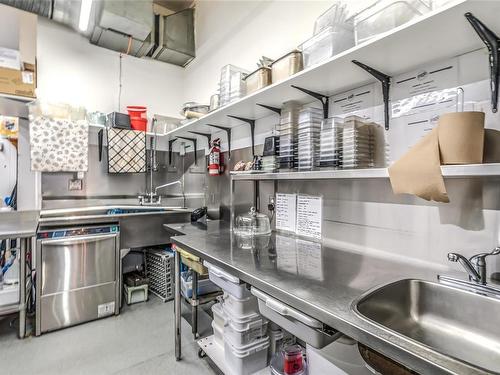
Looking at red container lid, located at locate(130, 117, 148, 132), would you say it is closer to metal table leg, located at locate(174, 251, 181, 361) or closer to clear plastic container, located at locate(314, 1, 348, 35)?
metal table leg, located at locate(174, 251, 181, 361)

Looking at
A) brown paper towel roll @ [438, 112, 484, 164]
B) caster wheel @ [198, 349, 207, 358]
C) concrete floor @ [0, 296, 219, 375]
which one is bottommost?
concrete floor @ [0, 296, 219, 375]

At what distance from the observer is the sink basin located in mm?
902

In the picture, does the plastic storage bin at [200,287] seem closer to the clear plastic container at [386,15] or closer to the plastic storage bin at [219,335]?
the plastic storage bin at [219,335]

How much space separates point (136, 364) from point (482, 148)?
247 centimetres

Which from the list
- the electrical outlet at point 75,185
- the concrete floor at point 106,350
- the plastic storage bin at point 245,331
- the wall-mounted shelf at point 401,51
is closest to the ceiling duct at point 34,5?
the electrical outlet at point 75,185

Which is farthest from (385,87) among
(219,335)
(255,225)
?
(219,335)

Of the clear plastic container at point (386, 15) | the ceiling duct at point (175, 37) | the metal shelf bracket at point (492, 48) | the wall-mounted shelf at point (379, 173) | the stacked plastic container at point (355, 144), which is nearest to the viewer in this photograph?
the wall-mounted shelf at point (379, 173)

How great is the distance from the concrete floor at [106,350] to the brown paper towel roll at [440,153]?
1873mm

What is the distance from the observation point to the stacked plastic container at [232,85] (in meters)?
2.19

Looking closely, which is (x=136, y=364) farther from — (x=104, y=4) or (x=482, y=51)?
(x=104, y=4)

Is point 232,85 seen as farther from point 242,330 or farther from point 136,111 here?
point 136,111

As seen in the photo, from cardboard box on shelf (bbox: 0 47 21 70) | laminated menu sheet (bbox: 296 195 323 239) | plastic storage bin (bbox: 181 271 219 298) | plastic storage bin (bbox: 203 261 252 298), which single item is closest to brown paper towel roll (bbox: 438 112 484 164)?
laminated menu sheet (bbox: 296 195 323 239)

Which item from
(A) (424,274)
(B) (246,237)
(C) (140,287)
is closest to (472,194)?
(A) (424,274)

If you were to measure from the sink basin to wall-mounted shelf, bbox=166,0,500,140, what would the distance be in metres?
1.02
